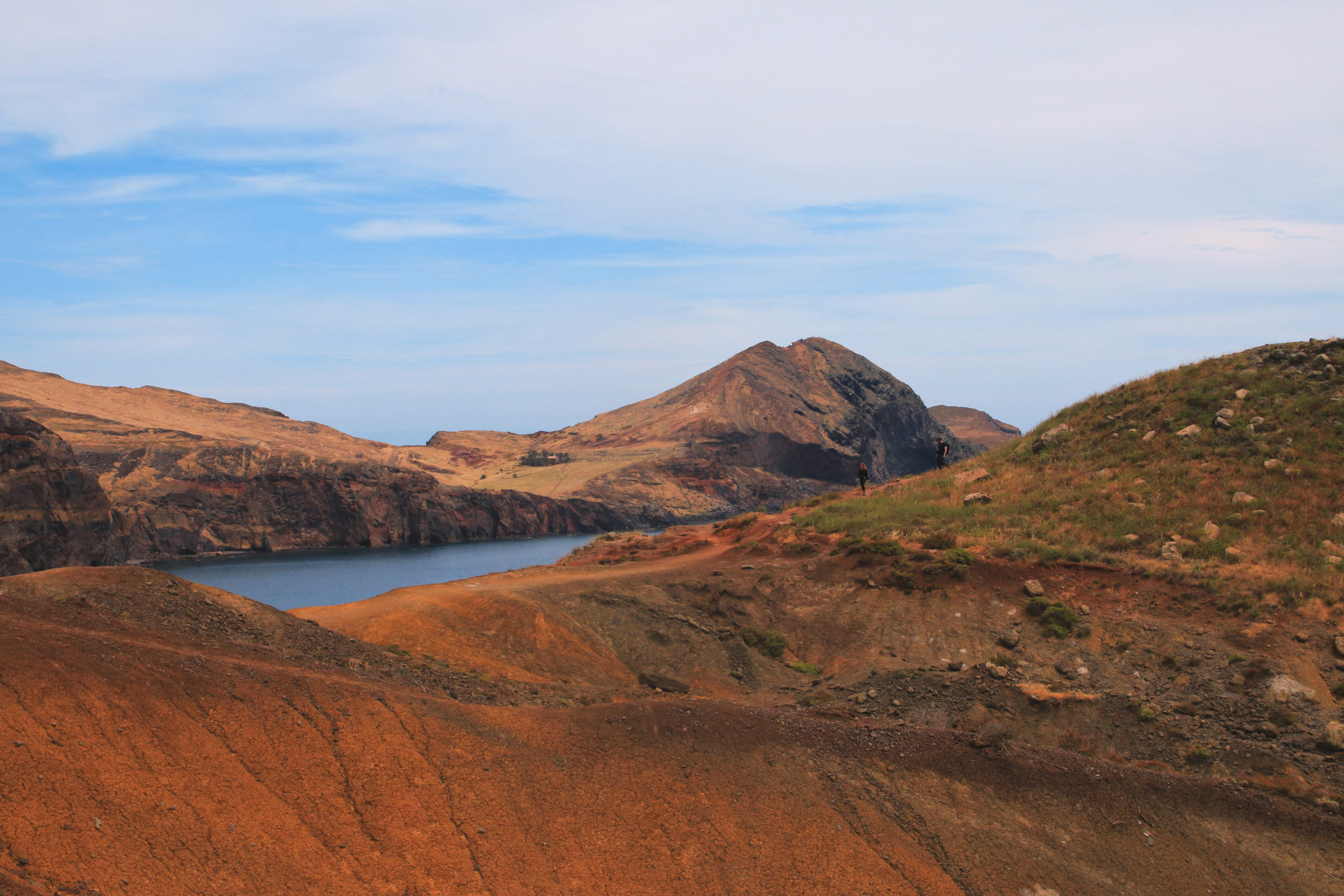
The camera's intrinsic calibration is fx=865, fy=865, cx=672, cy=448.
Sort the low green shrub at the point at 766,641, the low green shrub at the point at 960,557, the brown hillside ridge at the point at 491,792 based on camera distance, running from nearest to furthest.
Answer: the brown hillside ridge at the point at 491,792 < the low green shrub at the point at 766,641 < the low green shrub at the point at 960,557

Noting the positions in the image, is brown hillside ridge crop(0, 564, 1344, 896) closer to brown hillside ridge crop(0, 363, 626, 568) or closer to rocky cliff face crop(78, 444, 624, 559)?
brown hillside ridge crop(0, 363, 626, 568)

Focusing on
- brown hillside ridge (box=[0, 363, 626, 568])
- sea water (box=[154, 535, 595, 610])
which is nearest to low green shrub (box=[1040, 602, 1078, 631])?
sea water (box=[154, 535, 595, 610])

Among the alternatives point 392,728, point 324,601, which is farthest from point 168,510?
point 392,728

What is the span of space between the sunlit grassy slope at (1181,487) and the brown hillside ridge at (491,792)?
31.0 feet

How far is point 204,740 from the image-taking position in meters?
11.4

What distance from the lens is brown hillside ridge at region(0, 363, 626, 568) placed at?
88062 millimetres

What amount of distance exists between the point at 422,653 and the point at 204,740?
933cm

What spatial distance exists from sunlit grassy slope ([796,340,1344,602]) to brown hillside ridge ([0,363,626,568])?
228ft

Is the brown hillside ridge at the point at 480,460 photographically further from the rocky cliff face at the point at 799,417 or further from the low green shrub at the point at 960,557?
the low green shrub at the point at 960,557

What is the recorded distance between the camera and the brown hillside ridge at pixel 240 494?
88.1 m

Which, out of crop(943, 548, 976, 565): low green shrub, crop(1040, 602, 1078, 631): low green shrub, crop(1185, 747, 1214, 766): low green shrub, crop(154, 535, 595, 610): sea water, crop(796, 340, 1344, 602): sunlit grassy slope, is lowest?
crop(154, 535, 595, 610): sea water

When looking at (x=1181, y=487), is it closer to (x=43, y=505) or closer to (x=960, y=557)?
(x=960, y=557)

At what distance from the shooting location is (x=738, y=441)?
481ft

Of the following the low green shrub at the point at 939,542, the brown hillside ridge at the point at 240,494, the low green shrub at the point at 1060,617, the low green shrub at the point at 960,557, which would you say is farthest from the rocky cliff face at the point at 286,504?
the low green shrub at the point at 1060,617
